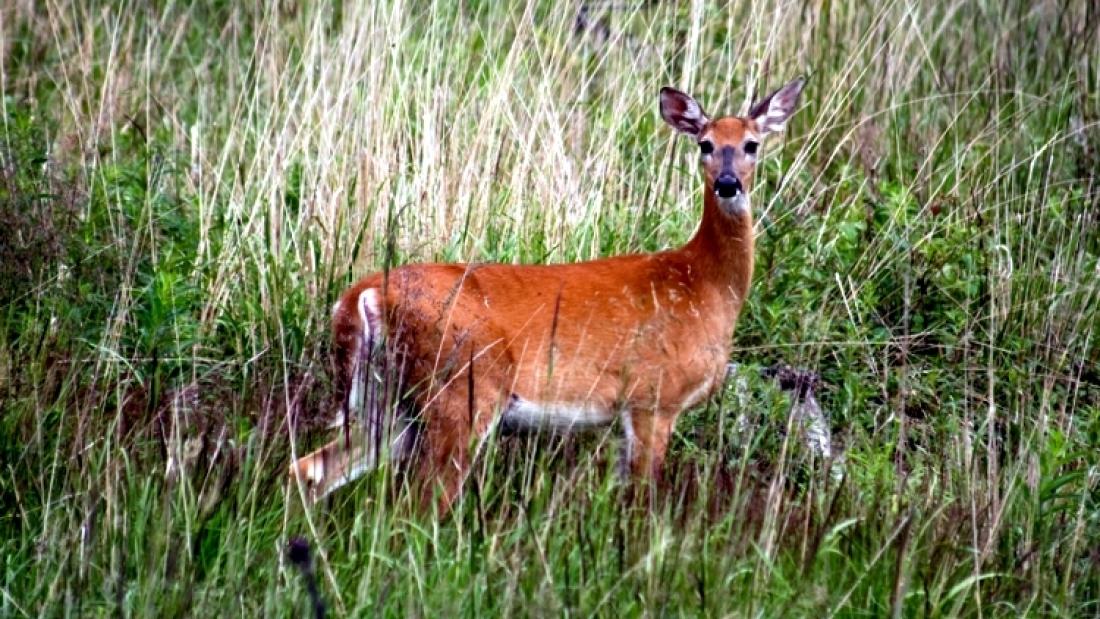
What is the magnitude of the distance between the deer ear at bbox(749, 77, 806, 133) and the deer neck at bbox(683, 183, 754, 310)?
1.13ft

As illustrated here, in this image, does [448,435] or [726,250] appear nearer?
[448,435]

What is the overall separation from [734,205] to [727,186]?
0.41ft

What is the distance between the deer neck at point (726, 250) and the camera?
16.9ft

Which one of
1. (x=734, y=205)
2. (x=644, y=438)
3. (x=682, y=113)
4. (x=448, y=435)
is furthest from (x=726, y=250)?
(x=448, y=435)

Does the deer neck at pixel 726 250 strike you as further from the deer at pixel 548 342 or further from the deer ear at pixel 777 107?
the deer ear at pixel 777 107

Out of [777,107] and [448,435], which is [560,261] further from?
[448,435]

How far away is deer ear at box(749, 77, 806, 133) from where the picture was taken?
211 inches

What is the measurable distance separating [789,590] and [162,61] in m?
5.04

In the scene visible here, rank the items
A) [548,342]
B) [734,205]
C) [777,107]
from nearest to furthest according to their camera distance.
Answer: [548,342], [734,205], [777,107]

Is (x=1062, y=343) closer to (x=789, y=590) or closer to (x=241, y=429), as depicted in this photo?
(x=789, y=590)

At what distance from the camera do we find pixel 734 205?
16.9 feet

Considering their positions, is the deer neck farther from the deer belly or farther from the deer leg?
the deer leg

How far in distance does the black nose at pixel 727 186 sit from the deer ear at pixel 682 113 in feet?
1.16

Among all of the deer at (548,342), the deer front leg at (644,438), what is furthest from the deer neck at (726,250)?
the deer front leg at (644,438)
